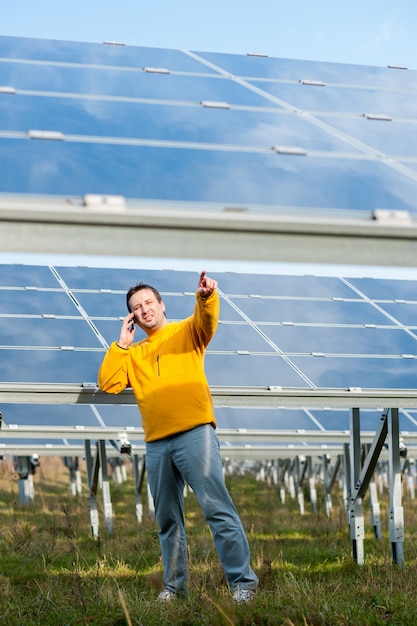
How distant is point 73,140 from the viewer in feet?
14.6

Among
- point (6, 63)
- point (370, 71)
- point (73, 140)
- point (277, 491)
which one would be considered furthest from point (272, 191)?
point (277, 491)

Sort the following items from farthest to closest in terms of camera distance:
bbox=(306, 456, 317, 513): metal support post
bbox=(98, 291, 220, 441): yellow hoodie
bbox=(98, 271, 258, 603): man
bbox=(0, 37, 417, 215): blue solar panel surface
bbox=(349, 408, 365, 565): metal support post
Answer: bbox=(306, 456, 317, 513): metal support post, bbox=(349, 408, 365, 565): metal support post, bbox=(98, 291, 220, 441): yellow hoodie, bbox=(98, 271, 258, 603): man, bbox=(0, 37, 417, 215): blue solar panel surface

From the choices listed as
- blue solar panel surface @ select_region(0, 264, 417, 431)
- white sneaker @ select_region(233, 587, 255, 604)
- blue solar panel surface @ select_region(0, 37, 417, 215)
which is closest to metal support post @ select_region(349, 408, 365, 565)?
blue solar panel surface @ select_region(0, 264, 417, 431)

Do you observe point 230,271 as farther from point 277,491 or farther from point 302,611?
point 277,491

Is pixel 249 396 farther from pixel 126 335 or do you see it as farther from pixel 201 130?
pixel 201 130

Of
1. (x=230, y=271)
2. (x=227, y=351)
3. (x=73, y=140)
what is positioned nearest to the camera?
(x=73, y=140)

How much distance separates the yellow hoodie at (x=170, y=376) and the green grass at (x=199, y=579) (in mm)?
826

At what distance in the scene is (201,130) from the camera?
479 centimetres

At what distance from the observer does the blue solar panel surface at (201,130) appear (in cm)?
394

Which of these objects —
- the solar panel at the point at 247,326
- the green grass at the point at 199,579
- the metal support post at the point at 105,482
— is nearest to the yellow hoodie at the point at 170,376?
the green grass at the point at 199,579

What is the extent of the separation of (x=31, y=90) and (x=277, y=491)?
1679 centimetres

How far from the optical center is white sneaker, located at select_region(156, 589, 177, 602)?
5787 millimetres

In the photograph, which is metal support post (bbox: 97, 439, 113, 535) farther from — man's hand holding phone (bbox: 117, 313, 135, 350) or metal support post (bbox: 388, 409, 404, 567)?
man's hand holding phone (bbox: 117, 313, 135, 350)

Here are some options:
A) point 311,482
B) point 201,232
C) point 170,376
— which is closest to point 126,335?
point 170,376
